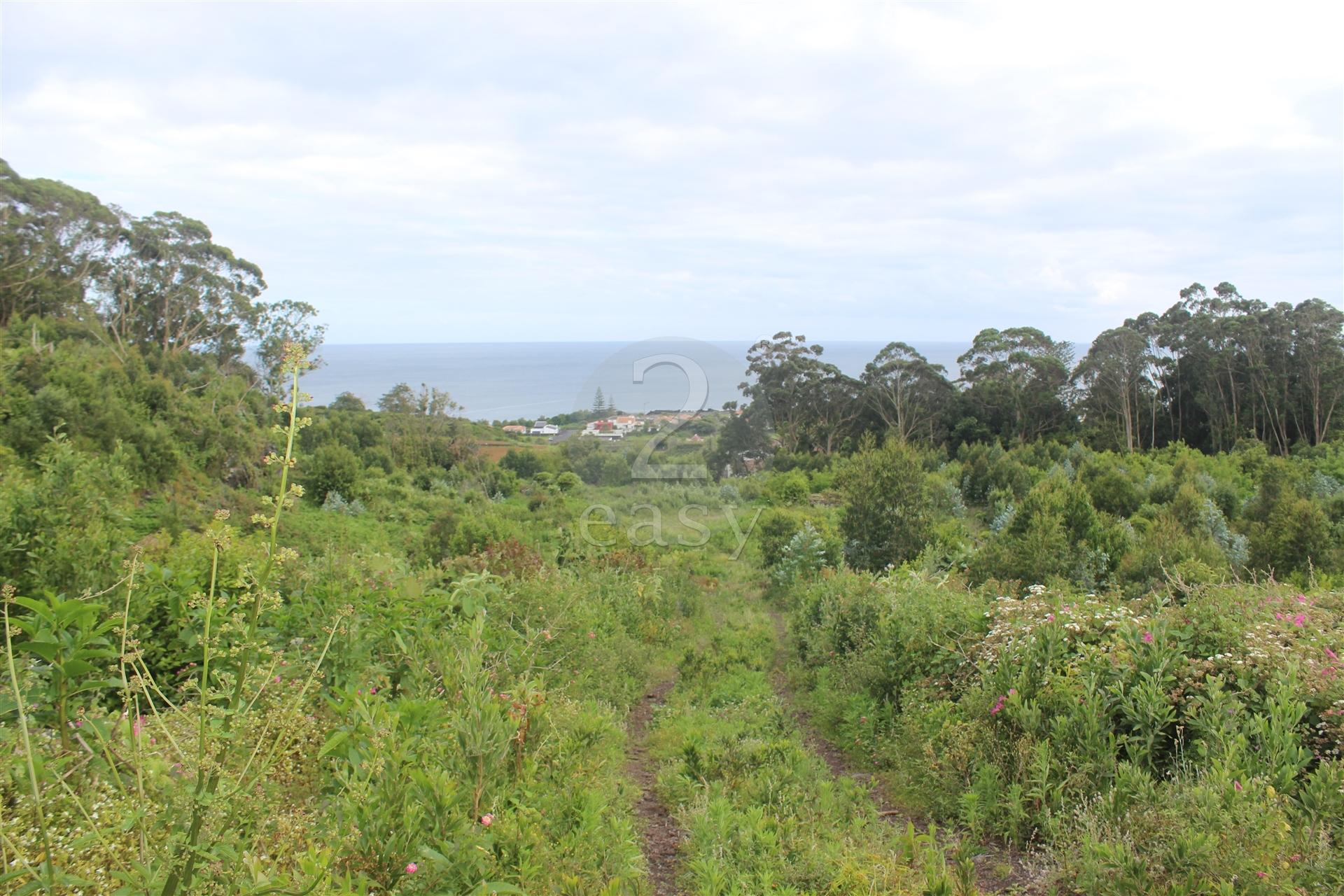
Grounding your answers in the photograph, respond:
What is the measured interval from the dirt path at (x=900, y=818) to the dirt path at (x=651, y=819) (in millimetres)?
1346

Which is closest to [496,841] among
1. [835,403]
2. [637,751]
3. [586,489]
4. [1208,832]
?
[1208,832]

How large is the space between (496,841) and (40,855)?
123 centimetres

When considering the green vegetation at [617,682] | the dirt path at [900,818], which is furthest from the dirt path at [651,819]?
the dirt path at [900,818]

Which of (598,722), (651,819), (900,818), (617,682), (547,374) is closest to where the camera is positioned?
(598,722)

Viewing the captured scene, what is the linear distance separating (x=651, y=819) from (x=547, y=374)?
87.1 metres

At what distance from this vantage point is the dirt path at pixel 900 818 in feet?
11.2

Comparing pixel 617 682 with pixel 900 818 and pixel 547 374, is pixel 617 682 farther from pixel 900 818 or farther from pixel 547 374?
pixel 547 374

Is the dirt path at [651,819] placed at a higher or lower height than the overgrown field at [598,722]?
lower

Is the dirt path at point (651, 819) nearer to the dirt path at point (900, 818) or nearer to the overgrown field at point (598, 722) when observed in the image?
the overgrown field at point (598, 722)

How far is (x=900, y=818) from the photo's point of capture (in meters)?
4.54

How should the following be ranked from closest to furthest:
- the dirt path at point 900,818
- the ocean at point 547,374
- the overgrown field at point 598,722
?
the overgrown field at point 598,722 < the dirt path at point 900,818 < the ocean at point 547,374

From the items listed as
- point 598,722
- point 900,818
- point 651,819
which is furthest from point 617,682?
point 900,818

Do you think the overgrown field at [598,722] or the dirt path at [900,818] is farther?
the dirt path at [900,818]

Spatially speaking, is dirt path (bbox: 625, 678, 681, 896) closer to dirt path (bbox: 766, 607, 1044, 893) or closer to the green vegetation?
the green vegetation
